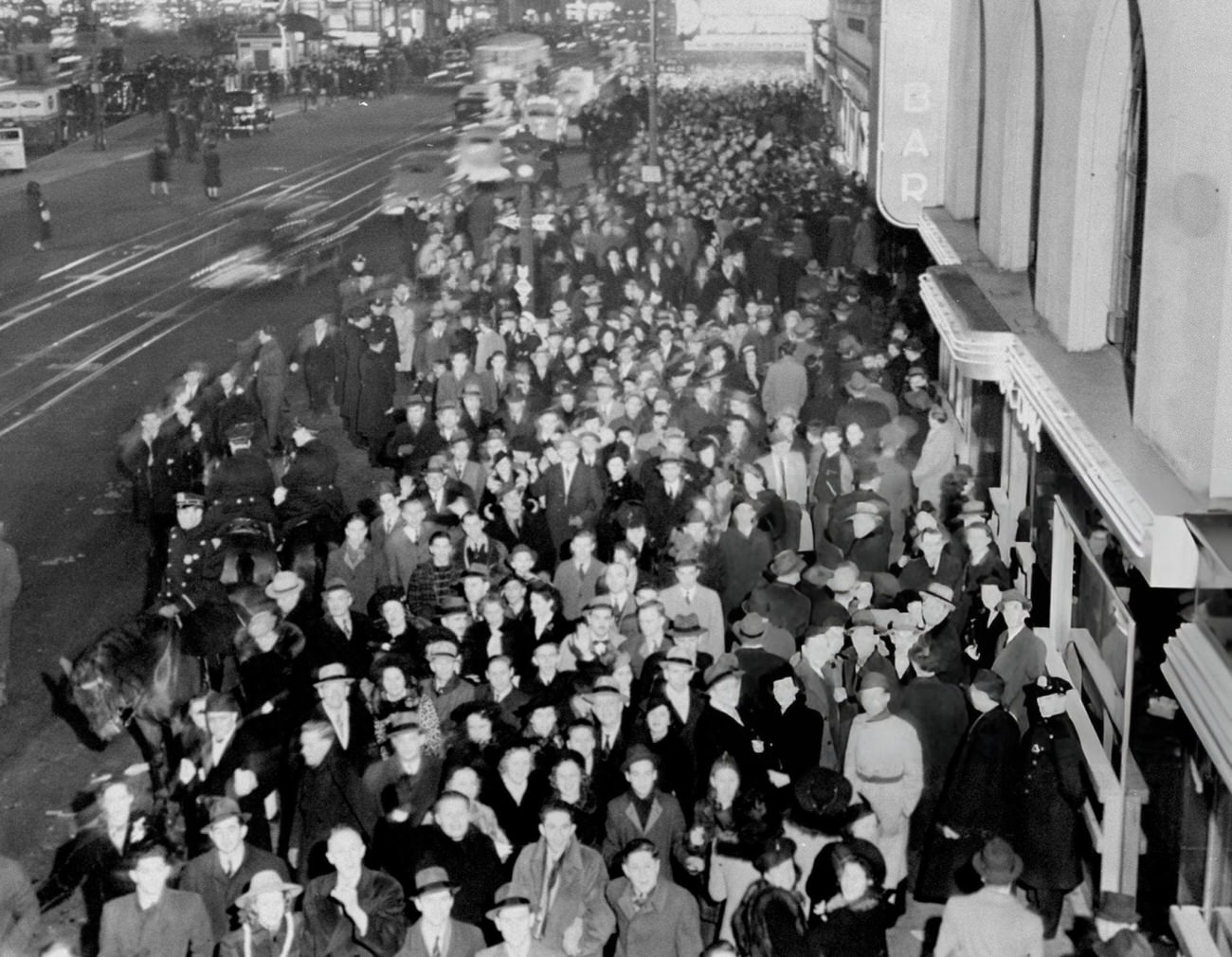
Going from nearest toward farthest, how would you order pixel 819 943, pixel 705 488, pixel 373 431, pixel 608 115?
pixel 819 943
pixel 705 488
pixel 373 431
pixel 608 115

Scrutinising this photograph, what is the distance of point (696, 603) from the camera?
454 inches

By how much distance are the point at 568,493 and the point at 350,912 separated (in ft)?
21.2

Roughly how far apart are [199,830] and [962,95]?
38.8ft

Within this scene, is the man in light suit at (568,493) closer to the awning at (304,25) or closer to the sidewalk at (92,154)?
the sidewalk at (92,154)

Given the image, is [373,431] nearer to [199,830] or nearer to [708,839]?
[199,830]

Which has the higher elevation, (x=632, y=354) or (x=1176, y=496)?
(x=1176, y=496)

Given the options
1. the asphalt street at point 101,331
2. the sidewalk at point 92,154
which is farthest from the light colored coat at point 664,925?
the sidewalk at point 92,154

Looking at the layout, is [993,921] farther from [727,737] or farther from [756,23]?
[756,23]

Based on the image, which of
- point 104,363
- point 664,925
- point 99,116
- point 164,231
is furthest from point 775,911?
point 99,116

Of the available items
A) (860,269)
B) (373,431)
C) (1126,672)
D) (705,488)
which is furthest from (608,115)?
(1126,672)

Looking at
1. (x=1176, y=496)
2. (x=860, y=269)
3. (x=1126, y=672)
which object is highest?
(x=1176, y=496)

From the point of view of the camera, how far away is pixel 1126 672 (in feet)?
30.8

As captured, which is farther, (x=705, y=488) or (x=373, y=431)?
(x=373, y=431)

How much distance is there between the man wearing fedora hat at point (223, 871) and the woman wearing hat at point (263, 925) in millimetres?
481
